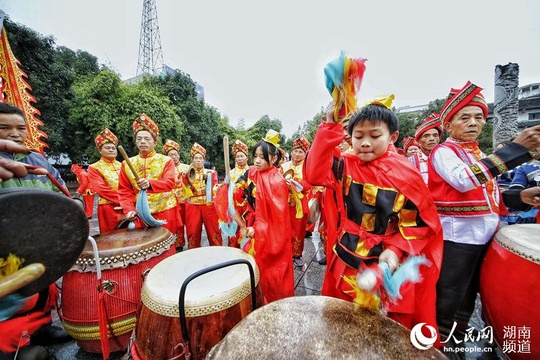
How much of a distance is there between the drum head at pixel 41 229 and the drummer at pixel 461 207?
8.22 ft

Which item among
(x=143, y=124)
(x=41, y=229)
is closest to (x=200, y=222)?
(x=143, y=124)

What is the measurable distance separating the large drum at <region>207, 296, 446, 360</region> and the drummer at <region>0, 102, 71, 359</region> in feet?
2.58

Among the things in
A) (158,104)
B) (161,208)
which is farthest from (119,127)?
(161,208)

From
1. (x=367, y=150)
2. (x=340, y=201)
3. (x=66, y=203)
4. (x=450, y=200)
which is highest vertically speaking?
(x=367, y=150)

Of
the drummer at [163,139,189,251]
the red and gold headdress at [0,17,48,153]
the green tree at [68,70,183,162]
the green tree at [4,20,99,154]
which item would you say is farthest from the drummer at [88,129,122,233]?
the green tree at [4,20,99,154]

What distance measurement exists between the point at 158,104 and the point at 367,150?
14710 millimetres

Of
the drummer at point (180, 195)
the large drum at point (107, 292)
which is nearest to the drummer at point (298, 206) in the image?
the large drum at point (107, 292)

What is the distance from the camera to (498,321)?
1.66 meters

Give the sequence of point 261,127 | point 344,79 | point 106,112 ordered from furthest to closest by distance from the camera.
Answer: point 261,127 → point 106,112 → point 344,79

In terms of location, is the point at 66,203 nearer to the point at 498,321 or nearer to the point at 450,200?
the point at 450,200

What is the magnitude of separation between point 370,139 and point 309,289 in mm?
2638

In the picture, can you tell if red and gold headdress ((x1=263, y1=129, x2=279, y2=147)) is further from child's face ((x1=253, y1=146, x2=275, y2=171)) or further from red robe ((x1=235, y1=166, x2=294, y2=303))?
red robe ((x1=235, y1=166, x2=294, y2=303))

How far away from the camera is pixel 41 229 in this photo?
3.29 ft

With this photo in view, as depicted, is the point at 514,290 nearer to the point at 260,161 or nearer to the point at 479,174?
the point at 479,174
